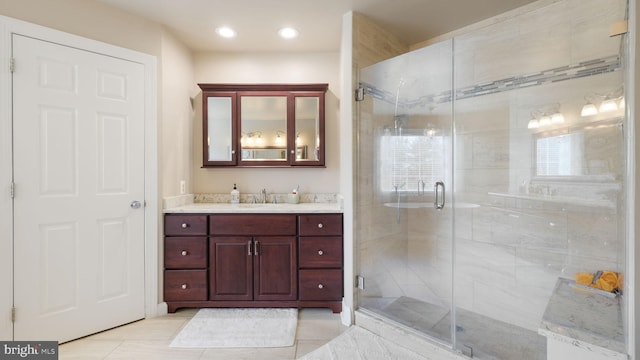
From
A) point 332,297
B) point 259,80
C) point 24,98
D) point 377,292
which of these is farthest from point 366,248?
point 24,98

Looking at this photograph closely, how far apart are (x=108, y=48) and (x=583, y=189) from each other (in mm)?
3569

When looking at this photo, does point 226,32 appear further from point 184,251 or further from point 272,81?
point 184,251

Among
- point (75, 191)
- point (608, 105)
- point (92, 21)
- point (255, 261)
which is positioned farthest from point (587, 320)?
point (92, 21)

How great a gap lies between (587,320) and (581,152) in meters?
1.10

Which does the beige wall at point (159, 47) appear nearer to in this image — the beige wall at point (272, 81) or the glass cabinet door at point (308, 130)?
the beige wall at point (272, 81)

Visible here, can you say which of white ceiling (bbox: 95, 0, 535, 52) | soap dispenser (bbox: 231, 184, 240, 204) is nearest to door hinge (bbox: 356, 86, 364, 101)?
white ceiling (bbox: 95, 0, 535, 52)

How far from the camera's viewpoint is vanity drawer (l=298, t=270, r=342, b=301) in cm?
233

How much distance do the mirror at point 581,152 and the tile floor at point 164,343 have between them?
1.95 metres

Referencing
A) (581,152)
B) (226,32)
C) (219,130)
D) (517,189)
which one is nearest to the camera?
(581,152)

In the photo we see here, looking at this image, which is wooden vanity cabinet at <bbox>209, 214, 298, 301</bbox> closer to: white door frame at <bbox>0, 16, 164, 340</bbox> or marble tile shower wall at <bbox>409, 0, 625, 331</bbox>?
white door frame at <bbox>0, 16, 164, 340</bbox>

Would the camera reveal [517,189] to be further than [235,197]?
No

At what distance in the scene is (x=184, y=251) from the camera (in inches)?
92.0

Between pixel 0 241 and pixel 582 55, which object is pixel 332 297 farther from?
pixel 582 55

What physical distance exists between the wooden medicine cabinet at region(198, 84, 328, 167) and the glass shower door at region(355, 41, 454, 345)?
70 cm
